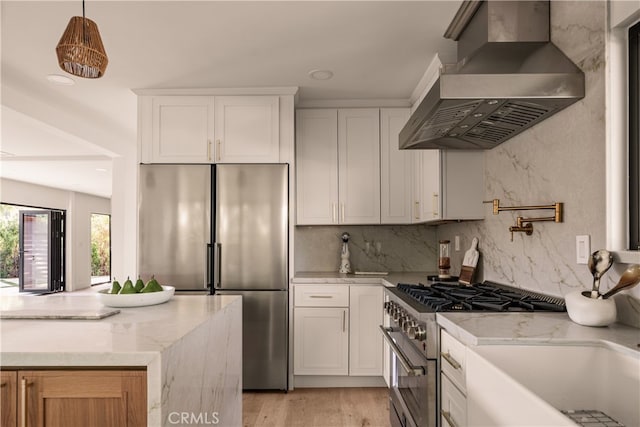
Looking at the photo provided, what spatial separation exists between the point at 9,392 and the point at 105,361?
314mm

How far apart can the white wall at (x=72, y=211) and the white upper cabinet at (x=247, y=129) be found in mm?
7004

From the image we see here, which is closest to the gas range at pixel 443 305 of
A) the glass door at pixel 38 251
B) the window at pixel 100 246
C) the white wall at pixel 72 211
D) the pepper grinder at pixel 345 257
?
the pepper grinder at pixel 345 257

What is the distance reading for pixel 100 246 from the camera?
12750 millimetres

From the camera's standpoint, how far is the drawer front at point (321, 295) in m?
3.35

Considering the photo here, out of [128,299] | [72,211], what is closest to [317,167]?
[128,299]

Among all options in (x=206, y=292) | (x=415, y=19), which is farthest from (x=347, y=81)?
(x=206, y=292)

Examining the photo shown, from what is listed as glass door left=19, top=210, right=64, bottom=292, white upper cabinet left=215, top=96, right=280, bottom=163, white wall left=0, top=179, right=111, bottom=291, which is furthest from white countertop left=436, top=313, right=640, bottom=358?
glass door left=19, top=210, right=64, bottom=292

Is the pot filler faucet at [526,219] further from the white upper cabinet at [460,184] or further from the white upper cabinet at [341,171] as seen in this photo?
the white upper cabinet at [341,171]

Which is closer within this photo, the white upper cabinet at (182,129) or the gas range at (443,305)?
the gas range at (443,305)

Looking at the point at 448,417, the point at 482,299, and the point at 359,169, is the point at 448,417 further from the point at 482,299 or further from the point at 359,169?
the point at 359,169

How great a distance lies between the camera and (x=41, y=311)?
65.2 inches

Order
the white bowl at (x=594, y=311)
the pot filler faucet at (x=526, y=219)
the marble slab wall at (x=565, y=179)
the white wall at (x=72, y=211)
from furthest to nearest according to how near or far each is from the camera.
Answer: the white wall at (x=72, y=211) → the pot filler faucet at (x=526, y=219) → the marble slab wall at (x=565, y=179) → the white bowl at (x=594, y=311)

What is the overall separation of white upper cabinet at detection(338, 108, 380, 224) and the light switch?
202 centimetres

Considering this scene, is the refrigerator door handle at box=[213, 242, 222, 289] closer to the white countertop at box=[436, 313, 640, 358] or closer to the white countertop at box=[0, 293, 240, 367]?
the white countertop at box=[0, 293, 240, 367]
